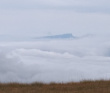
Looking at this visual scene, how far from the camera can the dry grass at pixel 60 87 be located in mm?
17812

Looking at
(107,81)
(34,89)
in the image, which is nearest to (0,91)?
(34,89)

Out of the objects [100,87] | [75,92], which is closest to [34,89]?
[75,92]

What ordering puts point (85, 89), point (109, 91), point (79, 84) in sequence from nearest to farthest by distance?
point (109, 91)
point (85, 89)
point (79, 84)

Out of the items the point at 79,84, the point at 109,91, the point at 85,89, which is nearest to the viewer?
the point at 109,91

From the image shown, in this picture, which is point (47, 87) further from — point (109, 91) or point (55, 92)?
point (109, 91)

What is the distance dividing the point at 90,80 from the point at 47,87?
10.9 feet

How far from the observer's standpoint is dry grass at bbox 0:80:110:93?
17.8 m

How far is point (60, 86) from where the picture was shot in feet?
64.2

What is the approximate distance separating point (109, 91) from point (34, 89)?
4.29 meters

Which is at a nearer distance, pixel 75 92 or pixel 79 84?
pixel 75 92

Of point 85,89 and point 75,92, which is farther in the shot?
point 85,89

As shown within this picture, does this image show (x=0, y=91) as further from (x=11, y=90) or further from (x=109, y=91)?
(x=109, y=91)

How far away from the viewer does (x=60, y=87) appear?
1917 centimetres

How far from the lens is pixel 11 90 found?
18.3 metres
